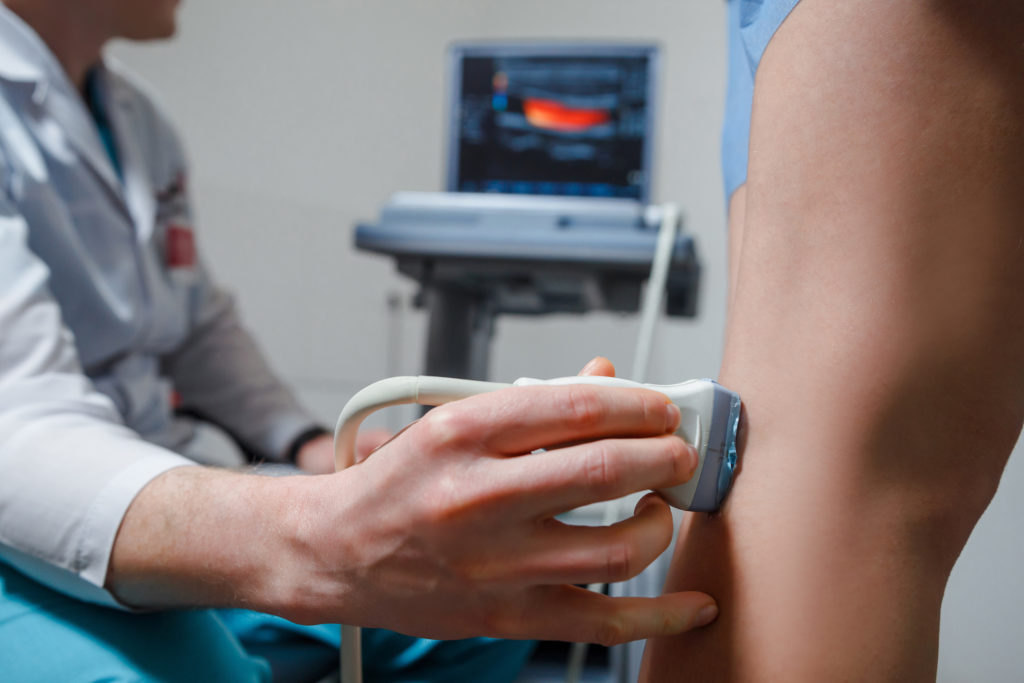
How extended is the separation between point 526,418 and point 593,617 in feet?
0.31

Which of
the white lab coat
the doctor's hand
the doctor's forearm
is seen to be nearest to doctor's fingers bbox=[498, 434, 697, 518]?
the doctor's hand

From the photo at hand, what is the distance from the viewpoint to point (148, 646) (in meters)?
0.45

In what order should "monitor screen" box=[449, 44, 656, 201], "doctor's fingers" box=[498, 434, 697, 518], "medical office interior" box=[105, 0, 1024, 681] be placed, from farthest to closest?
"medical office interior" box=[105, 0, 1024, 681] < "monitor screen" box=[449, 44, 656, 201] < "doctor's fingers" box=[498, 434, 697, 518]

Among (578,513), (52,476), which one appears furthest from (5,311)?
(578,513)

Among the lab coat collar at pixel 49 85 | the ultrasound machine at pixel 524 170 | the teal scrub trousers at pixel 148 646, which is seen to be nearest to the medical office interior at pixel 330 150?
the ultrasound machine at pixel 524 170

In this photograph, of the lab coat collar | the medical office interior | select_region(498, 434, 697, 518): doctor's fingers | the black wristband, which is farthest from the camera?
the medical office interior

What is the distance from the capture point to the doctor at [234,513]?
297 millimetres

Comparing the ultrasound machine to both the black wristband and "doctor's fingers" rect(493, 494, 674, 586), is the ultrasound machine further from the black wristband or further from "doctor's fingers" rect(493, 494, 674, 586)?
"doctor's fingers" rect(493, 494, 674, 586)

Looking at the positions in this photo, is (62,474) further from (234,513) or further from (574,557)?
(574,557)

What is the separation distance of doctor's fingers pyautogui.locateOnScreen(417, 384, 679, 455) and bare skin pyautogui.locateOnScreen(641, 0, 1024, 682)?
82 millimetres

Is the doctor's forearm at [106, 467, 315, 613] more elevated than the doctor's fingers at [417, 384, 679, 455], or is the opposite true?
the doctor's fingers at [417, 384, 679, 455]

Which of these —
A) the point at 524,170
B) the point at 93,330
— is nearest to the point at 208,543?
the point at 93,330

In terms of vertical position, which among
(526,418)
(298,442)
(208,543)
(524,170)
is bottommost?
(298,442)

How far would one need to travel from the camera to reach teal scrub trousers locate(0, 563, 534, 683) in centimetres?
43
